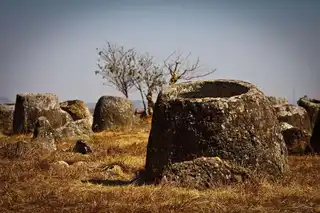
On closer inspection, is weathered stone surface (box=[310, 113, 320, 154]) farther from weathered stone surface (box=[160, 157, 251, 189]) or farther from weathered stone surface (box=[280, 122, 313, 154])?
weathered stone surface (box=[160, 157, 251, 189])

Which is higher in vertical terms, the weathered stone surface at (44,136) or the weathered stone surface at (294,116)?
the weathered stone surface at (294,116)

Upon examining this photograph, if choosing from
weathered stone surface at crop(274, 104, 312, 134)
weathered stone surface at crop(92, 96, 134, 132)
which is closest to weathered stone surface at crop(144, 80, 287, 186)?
weathered stone surface at crop(274, 104, 312, 134)

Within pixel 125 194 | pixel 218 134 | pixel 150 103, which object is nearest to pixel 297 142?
pixel 218 134

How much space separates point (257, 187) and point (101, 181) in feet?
11.1

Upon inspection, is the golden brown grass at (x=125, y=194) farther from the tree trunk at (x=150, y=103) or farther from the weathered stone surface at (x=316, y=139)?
the tree trunk at (x=150, y=103)

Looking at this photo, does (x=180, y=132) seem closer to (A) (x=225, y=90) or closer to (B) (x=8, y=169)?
(A) (x=225, y=90)

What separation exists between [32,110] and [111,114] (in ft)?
14.3

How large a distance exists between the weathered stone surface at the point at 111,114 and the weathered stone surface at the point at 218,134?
51.3ft

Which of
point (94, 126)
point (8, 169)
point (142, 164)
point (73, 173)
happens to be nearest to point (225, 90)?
point (142, 164)

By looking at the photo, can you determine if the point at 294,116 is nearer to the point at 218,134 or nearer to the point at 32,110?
the point at 218,134

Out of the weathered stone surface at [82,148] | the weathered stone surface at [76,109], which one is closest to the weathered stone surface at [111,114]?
the weathered stone surface at [76,109]

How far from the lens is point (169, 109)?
8844mm

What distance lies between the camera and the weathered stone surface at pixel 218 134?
27.8 ft

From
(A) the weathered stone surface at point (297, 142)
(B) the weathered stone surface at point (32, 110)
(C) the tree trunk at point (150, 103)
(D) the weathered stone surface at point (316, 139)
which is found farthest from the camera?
(C) the tree trunk at point (150, 103)
